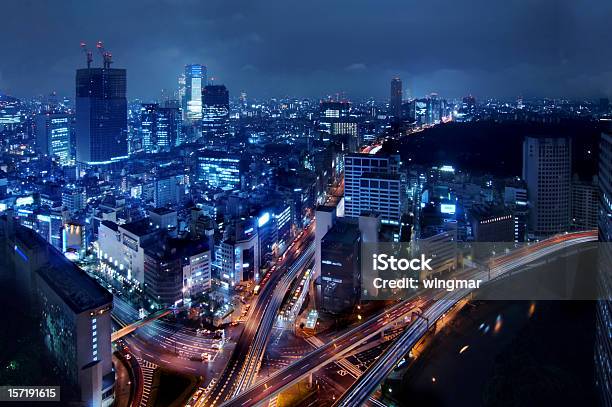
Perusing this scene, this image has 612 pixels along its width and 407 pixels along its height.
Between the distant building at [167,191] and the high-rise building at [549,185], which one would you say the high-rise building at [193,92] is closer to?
the distant building at [167,191]

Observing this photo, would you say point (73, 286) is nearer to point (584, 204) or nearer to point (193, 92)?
point (584, 204)

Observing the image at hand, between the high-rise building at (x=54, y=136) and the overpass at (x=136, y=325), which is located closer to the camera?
the overpass at (x=136, y=325)

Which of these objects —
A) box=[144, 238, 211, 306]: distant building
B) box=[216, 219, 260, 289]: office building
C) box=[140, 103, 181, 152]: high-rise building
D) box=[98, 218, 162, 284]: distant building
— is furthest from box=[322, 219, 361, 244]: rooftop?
box=[140, 103, 181, 152]: high-rise building

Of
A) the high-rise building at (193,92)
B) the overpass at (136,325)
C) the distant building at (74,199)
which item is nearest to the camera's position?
the overpass at (136,325)

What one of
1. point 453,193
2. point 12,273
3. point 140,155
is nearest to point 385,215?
point 453,193

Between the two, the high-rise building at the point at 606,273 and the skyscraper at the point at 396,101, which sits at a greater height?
the skyscraper at the point at 396,101

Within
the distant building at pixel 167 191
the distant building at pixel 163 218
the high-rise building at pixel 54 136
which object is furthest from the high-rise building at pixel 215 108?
the distant building at pixel 163 218

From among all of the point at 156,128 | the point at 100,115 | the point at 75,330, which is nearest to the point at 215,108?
the point at 156,128
